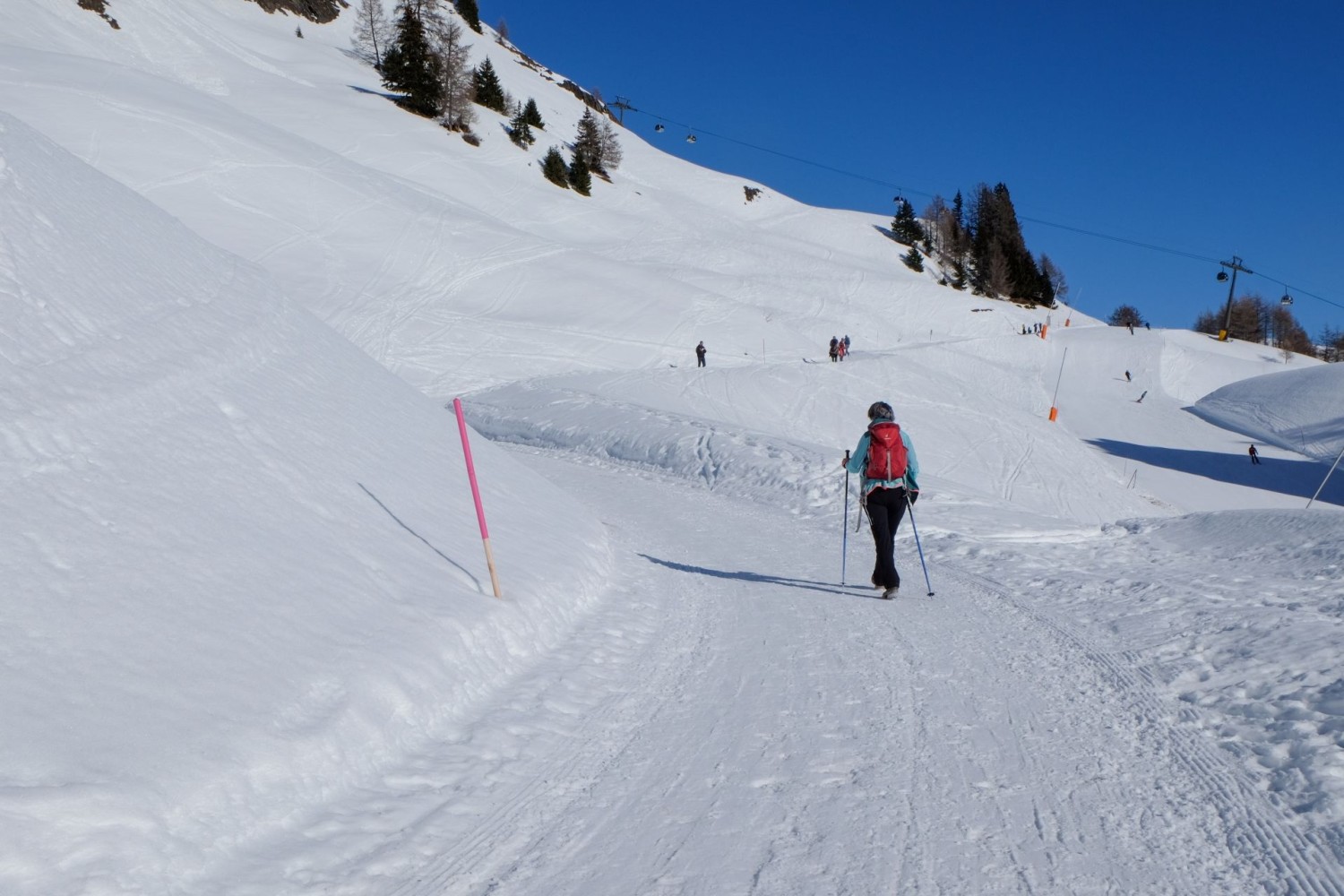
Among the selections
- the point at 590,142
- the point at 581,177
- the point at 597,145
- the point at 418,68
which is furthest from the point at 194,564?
the point at 597,145

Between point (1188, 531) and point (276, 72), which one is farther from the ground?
point (276, 72)

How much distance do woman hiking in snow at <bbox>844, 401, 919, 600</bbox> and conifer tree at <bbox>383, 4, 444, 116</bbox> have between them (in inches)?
2985

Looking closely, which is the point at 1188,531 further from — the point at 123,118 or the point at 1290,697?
the point at 123,118

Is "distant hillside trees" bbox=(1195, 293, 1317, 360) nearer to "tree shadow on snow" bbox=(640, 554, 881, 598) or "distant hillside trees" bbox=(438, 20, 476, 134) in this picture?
"distant hillside trees" bbox=(438, 20, 476, 134)

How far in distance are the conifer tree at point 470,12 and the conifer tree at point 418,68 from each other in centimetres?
4562

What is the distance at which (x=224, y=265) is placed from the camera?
11562mm

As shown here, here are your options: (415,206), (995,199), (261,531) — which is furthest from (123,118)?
(995,199)

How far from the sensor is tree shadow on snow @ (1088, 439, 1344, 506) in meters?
37.7

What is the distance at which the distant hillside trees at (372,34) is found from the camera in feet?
302

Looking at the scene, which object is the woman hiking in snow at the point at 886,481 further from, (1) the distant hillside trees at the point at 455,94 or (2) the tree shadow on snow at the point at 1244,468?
(1) the distant hillside trees at the point at 455,94

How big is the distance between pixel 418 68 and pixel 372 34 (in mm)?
23686

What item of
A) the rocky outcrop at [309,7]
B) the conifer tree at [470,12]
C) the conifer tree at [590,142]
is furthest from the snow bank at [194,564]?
the conifer tree at [470,12]

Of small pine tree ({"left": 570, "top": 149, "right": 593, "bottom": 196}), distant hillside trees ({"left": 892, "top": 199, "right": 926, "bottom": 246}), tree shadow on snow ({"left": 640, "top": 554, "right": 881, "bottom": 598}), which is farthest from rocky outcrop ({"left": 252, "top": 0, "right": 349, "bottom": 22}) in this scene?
tree shadow on snow ({"left": 640, "top": 554, "right": 881, "bottom": 598})

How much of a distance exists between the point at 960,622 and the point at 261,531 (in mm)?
5697
